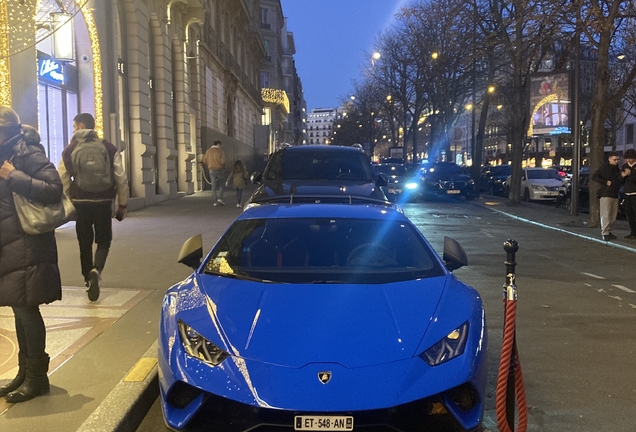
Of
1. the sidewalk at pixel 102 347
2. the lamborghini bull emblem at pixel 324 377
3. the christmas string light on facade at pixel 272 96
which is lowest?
the sidewalk at pixel 102 347

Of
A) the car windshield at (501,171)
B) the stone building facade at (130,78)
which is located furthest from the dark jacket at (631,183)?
the car windshield at (501,171)

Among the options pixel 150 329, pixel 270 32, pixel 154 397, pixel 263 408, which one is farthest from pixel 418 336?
pixel 270 32

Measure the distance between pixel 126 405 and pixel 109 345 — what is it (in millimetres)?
1501

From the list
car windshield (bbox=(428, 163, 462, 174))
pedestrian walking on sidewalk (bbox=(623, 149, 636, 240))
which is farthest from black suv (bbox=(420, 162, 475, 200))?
pedestrian walking on sidewalk (bbox=(623, 149, 636, 240))

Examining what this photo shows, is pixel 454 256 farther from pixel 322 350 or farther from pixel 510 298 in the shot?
pixel 322 350

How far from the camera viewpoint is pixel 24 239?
410cm

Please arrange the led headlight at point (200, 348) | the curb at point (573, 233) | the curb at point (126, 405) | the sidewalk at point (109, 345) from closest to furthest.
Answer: the led headlight at point (200, 348)
the curb at point (126, 405)
the sidewalk at point (109, 345)
the curb at point (573, 233)

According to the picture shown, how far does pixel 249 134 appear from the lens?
5334cm

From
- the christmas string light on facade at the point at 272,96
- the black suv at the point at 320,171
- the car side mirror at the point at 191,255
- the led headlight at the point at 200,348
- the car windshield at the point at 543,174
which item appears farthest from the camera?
the christmas string light on facade at the point at 272,96

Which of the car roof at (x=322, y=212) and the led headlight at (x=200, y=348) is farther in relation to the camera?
the car roof at (x=322, y=212)

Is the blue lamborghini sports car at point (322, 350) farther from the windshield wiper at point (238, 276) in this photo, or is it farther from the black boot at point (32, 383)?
the black boot at point (32, 383)

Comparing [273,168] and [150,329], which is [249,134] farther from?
[150,329]

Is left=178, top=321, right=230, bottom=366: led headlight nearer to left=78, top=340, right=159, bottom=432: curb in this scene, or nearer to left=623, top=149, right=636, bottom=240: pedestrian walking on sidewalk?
left=78, top=340, right=159, bottom=432: curb

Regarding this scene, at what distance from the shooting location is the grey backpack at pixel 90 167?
697 cm
